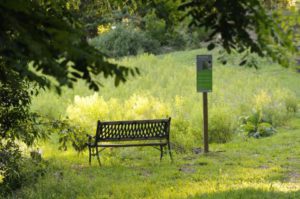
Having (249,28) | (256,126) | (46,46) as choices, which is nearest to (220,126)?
(256,126)

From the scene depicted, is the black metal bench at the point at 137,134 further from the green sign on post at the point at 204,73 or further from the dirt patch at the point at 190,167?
the green sign on post at the point at 204,73

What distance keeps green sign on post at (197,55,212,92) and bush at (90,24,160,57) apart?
2119 centimetres

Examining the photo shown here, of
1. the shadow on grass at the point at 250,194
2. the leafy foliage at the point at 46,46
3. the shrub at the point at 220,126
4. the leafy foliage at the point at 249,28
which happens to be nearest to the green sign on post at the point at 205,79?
the shrub at the point at 220,126

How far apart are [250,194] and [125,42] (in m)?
26.2

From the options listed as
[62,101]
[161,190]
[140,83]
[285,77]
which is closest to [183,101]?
[62,101]

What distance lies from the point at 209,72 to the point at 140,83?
8.64m

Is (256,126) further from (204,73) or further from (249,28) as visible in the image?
(249,28)

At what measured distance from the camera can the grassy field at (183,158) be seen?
730 centimetres

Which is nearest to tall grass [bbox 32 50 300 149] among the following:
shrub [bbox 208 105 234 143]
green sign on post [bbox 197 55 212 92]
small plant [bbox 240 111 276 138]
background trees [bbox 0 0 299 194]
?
shrub [bbox 208 105 234 143]

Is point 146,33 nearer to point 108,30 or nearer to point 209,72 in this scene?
point 108,30

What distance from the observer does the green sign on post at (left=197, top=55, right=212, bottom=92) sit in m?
10.9

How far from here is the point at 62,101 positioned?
53.3 feet

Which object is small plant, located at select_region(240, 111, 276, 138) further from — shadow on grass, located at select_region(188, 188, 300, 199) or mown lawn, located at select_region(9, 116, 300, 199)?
shadow on grass, located at select_region(188, 188, 300, 199)

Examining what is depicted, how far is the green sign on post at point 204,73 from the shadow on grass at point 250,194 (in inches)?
165
